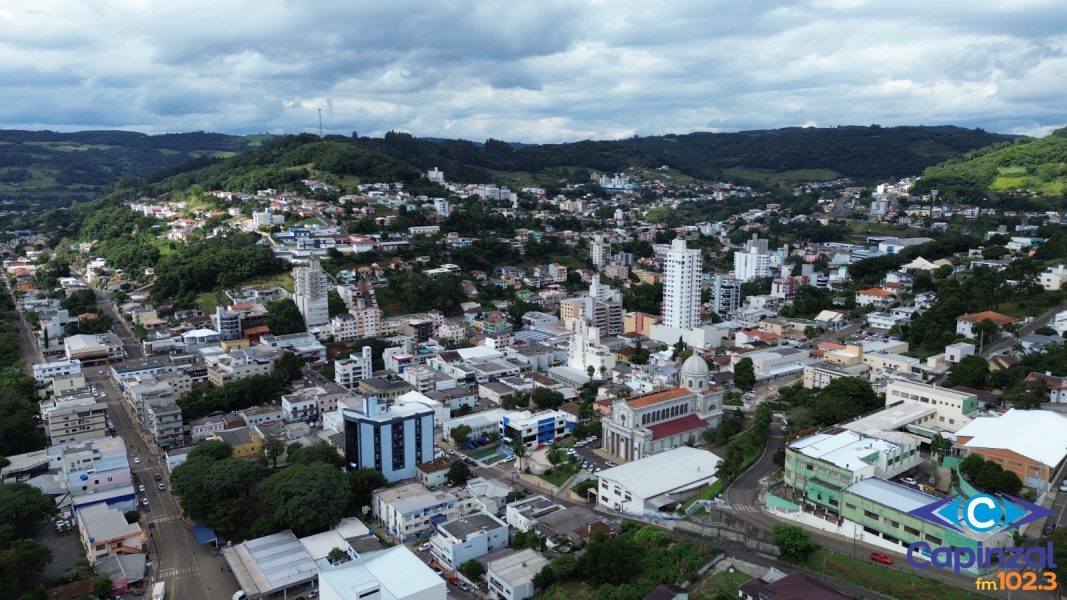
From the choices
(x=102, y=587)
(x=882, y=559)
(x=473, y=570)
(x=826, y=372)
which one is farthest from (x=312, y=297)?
(x=882, y=559)

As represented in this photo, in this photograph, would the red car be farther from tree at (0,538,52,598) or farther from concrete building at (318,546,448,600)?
tree at (0,538,52,598)

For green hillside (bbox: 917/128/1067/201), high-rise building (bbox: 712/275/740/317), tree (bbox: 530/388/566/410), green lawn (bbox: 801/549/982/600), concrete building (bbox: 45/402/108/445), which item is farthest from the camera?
green hillside (bbox: 917/128/1067/201)

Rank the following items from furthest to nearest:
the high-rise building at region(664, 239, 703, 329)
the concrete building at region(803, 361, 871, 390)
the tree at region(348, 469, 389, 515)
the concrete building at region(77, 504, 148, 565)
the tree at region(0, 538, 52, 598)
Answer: the high-rise building at region(664, 239, 703, 329)
the concrete building at region(803, 361, 871, 390)
the tree at region(348, 469, 389, 515)
the concrete building at region(77, 504, 148, 565)
the tree at region(0, 538, 52, 598)

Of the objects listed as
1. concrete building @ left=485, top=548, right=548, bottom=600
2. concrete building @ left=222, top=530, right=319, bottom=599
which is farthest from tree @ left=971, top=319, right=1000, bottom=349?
concrete building @ left=222, top=530, right=319, bottom=599

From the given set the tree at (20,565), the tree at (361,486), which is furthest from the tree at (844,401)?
the tree at (20,565)

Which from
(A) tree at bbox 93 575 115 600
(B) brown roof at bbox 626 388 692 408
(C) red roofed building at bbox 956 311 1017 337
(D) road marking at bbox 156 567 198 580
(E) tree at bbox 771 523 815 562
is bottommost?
(D) road marking at bbox 156 567 198 580

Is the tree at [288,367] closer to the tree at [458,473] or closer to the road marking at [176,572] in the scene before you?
the tree at [458,473]
